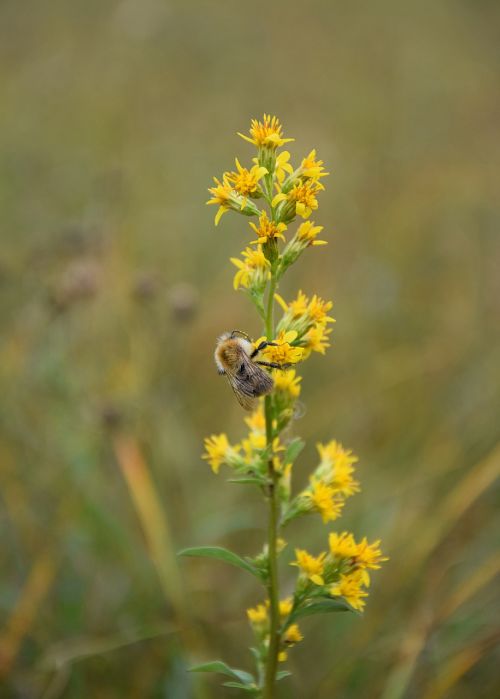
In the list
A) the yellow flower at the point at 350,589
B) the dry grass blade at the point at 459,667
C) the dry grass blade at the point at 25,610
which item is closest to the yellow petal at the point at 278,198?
the yellow flower at the point at 350,589

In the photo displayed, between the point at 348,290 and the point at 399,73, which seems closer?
the point at 348,290

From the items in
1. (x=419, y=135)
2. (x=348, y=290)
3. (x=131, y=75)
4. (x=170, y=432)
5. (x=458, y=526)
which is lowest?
(x=458, y=526)

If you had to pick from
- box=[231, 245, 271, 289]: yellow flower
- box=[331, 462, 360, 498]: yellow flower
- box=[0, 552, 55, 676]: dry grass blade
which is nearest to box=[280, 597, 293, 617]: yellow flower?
box=[331, 462, 360, 498]: yellow flower

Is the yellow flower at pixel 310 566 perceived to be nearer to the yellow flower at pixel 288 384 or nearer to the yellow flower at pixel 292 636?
the yellow flower at pixel 292 636

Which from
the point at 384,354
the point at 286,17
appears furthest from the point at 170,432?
the point at 286,17

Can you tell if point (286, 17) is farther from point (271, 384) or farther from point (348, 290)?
point (271, 384)

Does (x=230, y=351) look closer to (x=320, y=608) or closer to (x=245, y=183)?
(x=245, y=183)
